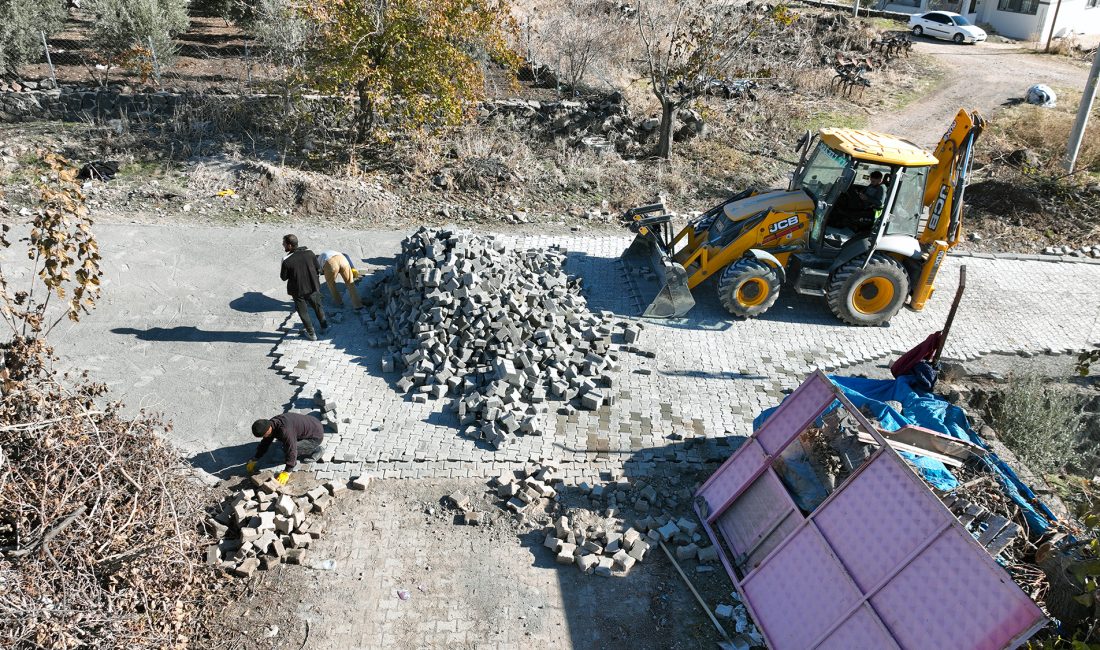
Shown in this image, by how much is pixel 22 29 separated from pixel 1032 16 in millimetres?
34699

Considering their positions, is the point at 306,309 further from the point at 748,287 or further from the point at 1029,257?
the point at 1029,257

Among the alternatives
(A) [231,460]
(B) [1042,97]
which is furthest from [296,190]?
(B) [1042,97]

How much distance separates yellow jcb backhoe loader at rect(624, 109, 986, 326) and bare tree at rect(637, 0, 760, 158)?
15.8 feet

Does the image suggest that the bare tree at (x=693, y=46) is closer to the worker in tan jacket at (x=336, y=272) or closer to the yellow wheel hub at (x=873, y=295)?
the yellow wheel hub at (x=873, y=295)

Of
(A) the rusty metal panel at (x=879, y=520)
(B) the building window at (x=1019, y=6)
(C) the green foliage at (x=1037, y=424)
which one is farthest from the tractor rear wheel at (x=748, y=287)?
(B) the building window at (x=1019, y=6)

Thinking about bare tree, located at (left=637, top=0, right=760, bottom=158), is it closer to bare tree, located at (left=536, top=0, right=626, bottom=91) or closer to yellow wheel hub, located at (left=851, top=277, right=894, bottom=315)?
bare tree, located at (left=536, top=0, right=626, bottom=91)

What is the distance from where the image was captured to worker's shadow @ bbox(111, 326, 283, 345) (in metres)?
9.77

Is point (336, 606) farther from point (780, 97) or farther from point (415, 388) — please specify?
point (780, 97)

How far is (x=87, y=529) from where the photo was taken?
516 centimetres

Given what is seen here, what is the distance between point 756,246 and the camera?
10.4m

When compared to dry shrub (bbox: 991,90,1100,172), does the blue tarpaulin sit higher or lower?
lower

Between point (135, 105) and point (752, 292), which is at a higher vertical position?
point (135, 105)

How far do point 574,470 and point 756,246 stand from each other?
4.43 meters

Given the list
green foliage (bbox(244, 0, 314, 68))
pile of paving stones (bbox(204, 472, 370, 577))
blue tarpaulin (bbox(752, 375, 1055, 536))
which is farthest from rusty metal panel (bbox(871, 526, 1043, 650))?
green foliage (bbox(244, 0, 314, 68))
